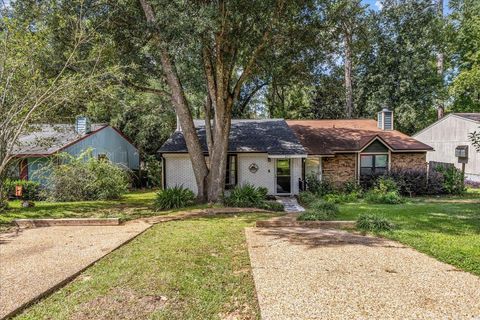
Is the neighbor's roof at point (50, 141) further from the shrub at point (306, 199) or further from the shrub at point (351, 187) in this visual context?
the shrub at point (351, 187)

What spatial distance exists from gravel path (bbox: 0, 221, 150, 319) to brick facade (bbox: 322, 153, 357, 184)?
33.5 ft

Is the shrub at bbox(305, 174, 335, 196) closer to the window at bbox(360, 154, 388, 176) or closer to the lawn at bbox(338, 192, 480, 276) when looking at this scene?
the window at bbox(360, 154, 388, 176)

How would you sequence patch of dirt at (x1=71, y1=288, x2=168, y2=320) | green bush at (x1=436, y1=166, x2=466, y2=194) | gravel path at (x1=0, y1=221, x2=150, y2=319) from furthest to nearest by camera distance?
1. green bush at (x1=436, y1=166, x2=466, y2=194)
2. gravel path at (x1=0, y1=221, x2=150, y2=319)
3. patch of dirt at (x1=71, y1=288, x2=168, y2=320)

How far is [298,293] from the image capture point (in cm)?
436

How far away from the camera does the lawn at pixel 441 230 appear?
227 inches

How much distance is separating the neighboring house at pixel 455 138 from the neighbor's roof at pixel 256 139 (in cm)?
1112

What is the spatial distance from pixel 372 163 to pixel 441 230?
8979 millimetres

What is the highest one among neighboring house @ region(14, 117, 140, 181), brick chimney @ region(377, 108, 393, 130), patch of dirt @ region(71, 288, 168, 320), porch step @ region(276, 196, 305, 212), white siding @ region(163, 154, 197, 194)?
brick chimney @ region(377, 108, 393, 130)

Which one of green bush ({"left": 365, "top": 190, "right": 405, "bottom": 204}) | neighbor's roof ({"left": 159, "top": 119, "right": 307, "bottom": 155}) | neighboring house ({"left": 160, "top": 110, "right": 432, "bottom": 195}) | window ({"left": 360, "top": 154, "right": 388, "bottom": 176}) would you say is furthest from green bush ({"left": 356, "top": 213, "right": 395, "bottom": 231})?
window ({"left": 360, "top": 154, "right": 388, "bottom": 176})

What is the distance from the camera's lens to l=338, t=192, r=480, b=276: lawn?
577 cm

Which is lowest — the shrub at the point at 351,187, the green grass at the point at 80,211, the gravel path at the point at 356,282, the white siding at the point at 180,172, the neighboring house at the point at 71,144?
the gravel path at the point at 356,282

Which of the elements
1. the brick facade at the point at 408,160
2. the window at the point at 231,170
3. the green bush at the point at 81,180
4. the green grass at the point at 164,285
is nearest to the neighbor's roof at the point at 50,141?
the green bush at the point at 81,180

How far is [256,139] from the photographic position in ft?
53.4

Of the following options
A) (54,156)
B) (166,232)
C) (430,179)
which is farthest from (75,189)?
(430,179)
